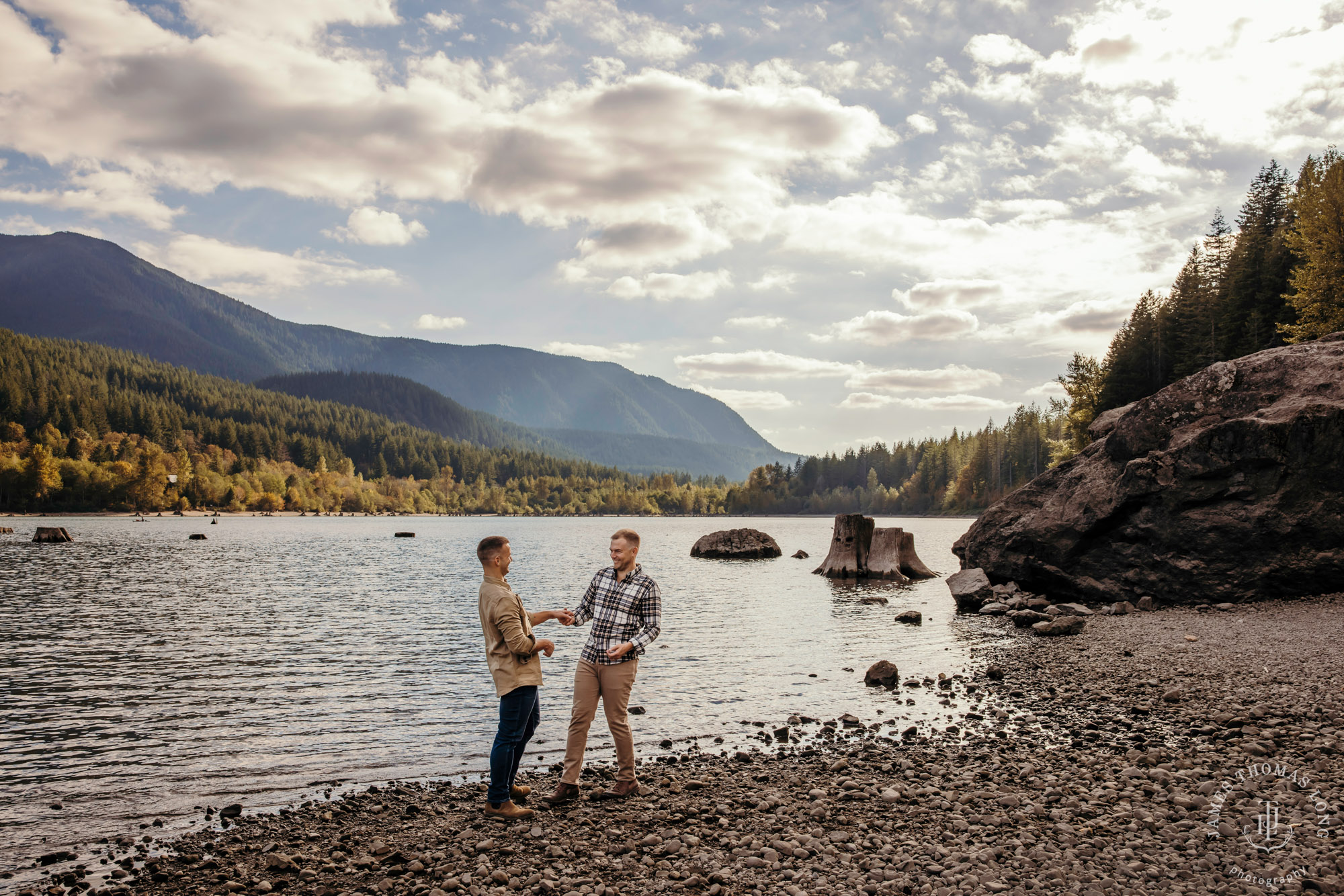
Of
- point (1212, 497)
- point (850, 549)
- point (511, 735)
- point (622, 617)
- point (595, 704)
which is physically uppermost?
point (1212, 497)

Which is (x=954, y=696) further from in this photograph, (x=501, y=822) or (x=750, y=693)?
(x=501, y=822)

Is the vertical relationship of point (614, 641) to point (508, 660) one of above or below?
above

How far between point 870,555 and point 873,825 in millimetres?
42972

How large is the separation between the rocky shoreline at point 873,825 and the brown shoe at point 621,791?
0.18 metres

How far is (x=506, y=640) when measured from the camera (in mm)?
8641

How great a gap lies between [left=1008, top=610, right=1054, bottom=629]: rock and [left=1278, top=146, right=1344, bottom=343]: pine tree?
112 feet

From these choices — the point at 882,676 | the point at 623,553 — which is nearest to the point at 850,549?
the point at 882,676

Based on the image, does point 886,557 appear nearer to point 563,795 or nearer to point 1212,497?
point 1212,497

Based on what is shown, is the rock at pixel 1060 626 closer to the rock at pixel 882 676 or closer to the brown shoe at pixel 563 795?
the rock at pixel 882 676

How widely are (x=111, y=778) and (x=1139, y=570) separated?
31.1m

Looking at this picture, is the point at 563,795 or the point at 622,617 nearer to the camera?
the point at 622,617

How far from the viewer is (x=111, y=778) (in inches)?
454

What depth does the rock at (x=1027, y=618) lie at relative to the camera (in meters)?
27.1

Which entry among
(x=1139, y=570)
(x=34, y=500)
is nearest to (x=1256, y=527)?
(x=1139, y=570)
